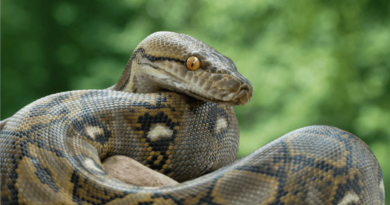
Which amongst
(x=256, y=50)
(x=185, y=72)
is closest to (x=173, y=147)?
(x=185, y=72)

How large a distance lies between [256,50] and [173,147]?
3839 mm

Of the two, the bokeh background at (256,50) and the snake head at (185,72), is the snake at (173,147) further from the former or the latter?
the bokeh background at (256,50)

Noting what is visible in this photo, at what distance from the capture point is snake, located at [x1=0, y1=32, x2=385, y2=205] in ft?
4.39

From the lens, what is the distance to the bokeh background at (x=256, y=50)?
195 inches

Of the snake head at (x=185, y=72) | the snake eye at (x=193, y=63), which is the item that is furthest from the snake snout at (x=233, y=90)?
the snake eye at (x=193, y=63)

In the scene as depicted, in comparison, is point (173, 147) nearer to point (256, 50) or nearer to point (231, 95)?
point (231, 95)

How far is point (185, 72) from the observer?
1913 millimetres

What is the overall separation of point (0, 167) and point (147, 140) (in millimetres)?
720

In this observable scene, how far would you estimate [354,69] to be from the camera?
5.00 m

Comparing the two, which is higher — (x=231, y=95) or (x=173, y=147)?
(x=231, y=95)

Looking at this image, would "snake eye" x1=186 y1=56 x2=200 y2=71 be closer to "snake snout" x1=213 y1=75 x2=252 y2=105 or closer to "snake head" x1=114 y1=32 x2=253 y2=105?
"snake head" x1=114 y1=32 x2=253 y2=105

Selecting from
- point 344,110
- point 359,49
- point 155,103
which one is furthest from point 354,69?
point 155,103

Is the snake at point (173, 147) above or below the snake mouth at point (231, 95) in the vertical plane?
below

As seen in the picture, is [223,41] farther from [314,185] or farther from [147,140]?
[314,185]
